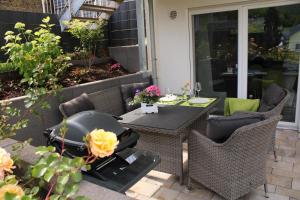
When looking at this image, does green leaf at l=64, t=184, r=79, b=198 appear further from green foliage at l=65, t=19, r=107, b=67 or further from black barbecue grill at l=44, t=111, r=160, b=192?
green foliage at l=65, t=19, r=107, b=67

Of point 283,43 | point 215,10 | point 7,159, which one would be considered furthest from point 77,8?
point 7,159

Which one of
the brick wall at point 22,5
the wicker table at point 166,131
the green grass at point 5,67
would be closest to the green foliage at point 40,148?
the green grass at point 5,67

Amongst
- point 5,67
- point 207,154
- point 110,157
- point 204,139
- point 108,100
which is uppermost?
point 5,67

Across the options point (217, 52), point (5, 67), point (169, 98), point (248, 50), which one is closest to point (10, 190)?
point (169, 98)

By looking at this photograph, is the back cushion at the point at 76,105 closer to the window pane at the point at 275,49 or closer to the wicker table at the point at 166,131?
the wicker table at the point at 166,131

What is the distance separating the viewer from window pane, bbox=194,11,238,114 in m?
4.86

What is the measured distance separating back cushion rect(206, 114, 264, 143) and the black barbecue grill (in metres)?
1.06

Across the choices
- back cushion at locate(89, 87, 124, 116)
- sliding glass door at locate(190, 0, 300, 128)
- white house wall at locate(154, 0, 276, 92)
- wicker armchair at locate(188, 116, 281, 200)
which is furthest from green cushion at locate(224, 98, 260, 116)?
back cushion at locate(89, 87, 124, 116)

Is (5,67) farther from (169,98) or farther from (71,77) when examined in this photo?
(169,98)

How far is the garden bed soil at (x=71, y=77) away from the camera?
3752mm

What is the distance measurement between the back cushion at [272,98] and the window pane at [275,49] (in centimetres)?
124

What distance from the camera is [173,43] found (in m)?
5.42

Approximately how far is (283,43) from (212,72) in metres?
1.40

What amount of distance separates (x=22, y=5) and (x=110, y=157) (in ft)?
22.2
